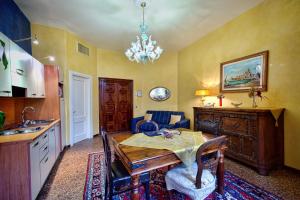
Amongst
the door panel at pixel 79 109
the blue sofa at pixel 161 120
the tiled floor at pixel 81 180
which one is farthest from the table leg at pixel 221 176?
the door panel at pixel 79 109

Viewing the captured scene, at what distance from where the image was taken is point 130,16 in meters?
3.20

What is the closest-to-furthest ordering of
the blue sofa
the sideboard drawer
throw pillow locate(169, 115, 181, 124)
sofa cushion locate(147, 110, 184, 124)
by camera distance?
the sideboard drawer < the blue sofa < throw pillow locate(169, 115, 181, 124) < sofa cushion locate(147, 110, 184, 124)

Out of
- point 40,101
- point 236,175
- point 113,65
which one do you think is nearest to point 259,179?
point 236,175

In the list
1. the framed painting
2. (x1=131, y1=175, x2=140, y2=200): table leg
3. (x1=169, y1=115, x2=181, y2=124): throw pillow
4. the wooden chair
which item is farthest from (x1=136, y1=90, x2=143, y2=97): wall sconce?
(x1=131, y1=175, x2=140, y2=200): table leg

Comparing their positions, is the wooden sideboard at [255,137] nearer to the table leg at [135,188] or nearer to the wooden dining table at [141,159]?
the wooden dining table at [141,159]

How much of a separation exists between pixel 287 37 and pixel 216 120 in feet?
6.26

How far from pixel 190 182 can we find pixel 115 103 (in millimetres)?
4440

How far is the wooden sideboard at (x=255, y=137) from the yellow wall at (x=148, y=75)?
9.28 feet

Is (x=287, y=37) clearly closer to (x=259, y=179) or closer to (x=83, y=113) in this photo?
(x=259, y=179)

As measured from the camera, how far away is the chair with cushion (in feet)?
4.59

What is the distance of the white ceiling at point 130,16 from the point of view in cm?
280

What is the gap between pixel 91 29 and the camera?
12.4 feet

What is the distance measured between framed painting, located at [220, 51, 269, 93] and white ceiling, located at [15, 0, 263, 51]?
105 cm

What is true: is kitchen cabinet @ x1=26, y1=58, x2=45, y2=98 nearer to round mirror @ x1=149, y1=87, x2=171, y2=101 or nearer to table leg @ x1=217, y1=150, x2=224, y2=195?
table leg @ x1=217, y1=150, x2=224, y2=195
